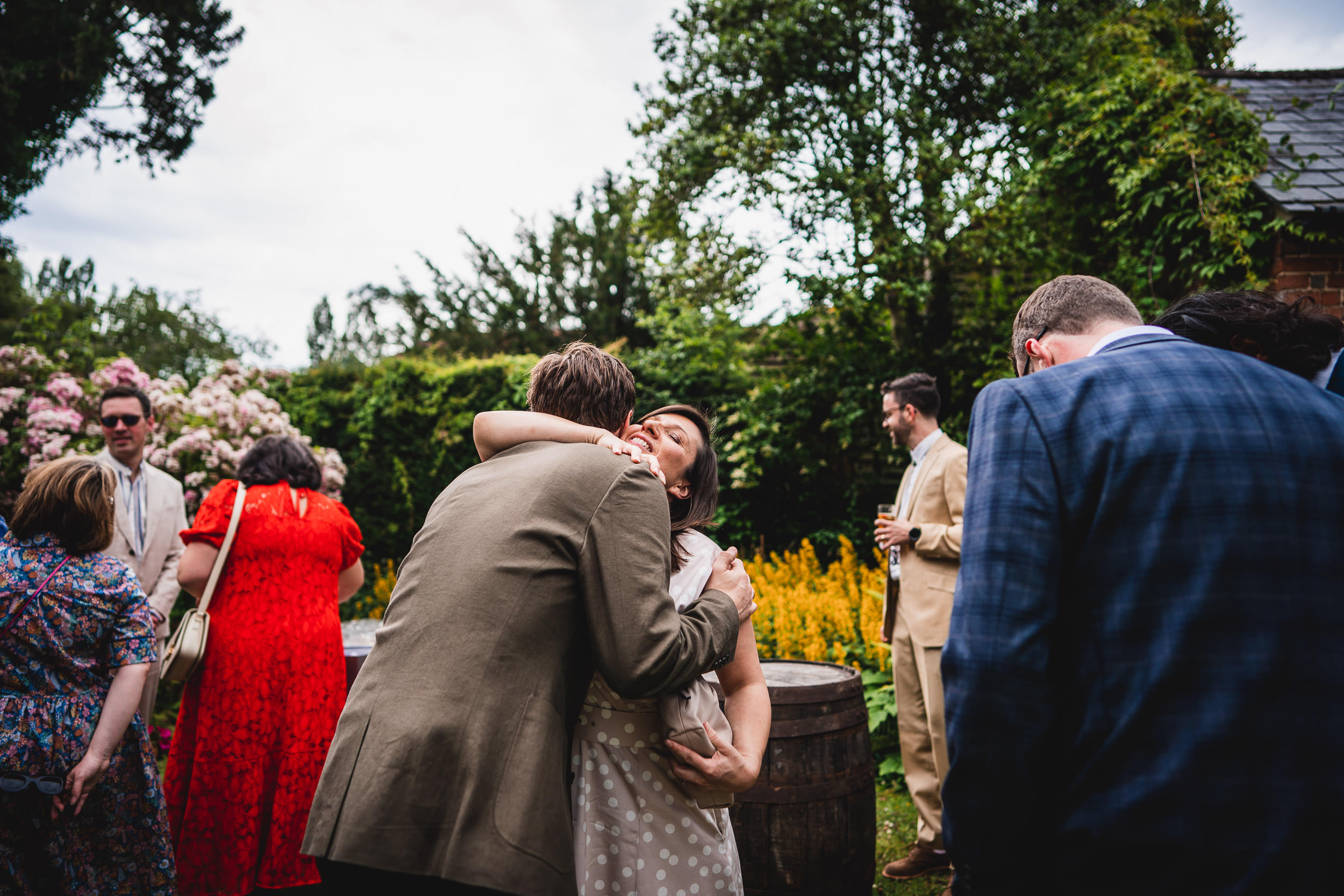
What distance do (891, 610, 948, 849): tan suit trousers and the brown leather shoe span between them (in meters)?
0.04

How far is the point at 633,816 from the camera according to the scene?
164 cm

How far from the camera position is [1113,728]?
1.15 m

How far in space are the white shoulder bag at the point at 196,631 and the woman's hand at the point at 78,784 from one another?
56 centimetres

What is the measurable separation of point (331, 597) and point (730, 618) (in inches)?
102

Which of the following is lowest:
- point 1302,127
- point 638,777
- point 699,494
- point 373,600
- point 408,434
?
point 373,600

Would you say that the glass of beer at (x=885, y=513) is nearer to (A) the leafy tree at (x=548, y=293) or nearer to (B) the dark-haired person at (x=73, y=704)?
(B) the dark-haired person at (x=73, y=704)

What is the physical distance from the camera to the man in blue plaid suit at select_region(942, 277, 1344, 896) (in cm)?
109

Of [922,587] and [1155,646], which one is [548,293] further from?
[1155,646]

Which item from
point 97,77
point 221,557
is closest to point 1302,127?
point 221,557

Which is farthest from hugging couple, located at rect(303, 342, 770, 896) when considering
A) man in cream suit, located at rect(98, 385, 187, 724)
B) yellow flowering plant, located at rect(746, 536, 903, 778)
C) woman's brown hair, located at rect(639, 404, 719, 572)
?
man in cream suit, located at rect(98, 385, 187, 724)

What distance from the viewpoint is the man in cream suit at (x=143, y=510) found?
413cm

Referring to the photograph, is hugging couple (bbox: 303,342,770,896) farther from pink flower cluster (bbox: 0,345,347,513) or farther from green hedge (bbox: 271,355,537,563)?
green hedge (bbox: 271,355,537,563)

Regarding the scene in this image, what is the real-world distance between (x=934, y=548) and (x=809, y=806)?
4.86 feet

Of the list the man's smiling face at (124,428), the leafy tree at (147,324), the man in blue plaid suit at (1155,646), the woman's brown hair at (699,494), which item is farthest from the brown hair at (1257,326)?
the leafy tree at (147,324)
